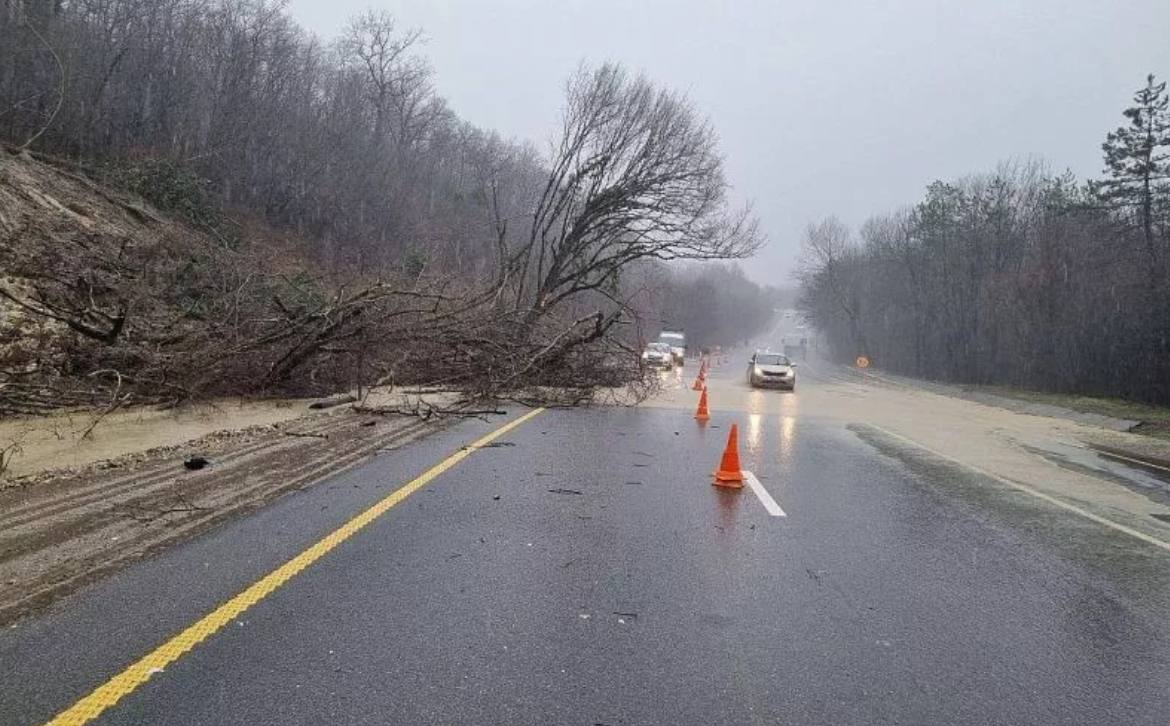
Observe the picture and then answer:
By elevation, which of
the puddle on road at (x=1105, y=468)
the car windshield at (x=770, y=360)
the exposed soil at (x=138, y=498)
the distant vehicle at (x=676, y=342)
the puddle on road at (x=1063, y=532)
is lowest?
the puddle on road at (x=1105, y=468)

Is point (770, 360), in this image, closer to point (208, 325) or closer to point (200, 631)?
point (208, 325)

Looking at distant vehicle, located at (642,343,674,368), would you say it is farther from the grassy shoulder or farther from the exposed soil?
the exposed soil

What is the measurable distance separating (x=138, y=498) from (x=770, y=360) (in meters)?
25.6

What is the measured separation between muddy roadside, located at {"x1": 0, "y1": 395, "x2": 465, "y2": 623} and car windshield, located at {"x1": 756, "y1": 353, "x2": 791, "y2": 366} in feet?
61.2

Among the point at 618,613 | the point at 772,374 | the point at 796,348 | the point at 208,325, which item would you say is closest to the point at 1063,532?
the point at 618,613

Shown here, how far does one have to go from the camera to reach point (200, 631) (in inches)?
157

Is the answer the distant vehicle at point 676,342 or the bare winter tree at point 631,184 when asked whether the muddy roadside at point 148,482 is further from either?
the distant vehicle at point 676,342

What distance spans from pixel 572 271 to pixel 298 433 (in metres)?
20.2

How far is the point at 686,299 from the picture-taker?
9762 cm

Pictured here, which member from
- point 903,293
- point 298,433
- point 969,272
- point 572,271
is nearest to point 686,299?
point 903,293

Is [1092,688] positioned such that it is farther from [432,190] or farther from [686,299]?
[686,299]

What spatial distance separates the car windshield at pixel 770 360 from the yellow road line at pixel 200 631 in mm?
24075

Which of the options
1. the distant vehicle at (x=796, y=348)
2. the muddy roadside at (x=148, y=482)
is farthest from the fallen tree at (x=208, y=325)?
the distant vehicle at (x=796, y=348)

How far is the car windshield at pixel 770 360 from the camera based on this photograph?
2962 cm
